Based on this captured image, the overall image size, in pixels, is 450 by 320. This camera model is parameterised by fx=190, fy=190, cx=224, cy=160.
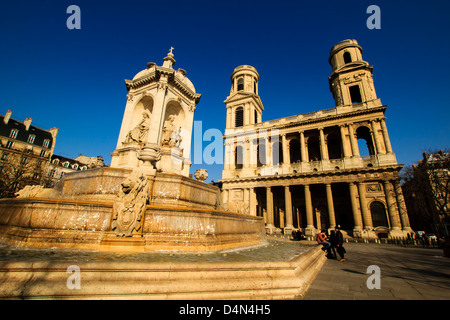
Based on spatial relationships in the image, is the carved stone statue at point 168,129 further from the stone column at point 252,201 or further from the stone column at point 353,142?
the stone column at point 353,142

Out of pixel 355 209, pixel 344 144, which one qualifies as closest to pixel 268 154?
pixel 344 144

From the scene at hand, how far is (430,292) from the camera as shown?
370 centimetres

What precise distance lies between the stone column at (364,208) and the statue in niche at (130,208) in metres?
26.0

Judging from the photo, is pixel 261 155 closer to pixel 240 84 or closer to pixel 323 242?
pixel 240 84

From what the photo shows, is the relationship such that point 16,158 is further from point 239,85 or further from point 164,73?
point 239,85

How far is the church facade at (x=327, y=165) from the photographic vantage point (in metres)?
23.0

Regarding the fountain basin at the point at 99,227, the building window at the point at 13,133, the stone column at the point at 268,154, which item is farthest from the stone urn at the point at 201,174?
the building window at the point at 13,133

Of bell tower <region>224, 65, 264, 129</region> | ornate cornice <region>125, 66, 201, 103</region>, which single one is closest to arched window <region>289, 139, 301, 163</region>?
bell tower <region>224, 65, 264, 129</region>

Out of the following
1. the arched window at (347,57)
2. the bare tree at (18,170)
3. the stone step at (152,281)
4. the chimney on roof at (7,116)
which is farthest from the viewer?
the chimney on roof at (7,116)

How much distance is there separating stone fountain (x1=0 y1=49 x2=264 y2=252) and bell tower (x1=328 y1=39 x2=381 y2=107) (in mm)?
28557

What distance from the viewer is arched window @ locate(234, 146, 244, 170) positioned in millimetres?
34062

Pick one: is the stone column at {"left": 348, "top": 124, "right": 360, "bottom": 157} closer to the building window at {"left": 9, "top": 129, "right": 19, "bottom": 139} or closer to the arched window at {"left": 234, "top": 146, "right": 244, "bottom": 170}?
the arched window at {"left": 234, "top": 146, "right": 244, "bottom": 170}

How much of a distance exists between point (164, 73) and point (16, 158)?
120ft
